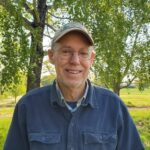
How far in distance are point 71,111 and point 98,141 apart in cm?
28

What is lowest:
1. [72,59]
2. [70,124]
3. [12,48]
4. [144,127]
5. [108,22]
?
[144,127]

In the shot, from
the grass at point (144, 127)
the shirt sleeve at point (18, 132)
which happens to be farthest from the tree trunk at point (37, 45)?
the shirt sleeve at point (18, 132)

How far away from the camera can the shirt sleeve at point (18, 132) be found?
328 cm

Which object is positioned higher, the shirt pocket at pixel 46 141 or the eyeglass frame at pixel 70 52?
the eyeglass frame at pixel 70 52

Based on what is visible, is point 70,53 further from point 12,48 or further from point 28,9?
point 28,9

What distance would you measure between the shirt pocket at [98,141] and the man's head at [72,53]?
1.19 ft

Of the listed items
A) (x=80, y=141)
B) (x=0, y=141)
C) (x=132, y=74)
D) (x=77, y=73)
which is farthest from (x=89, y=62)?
(x=132, y=74)

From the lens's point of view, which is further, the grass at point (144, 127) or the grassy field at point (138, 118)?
the grassy field at point (138, 118)

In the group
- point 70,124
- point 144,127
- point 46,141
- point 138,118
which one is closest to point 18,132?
point 46,141

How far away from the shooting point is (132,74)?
→ 20.0m

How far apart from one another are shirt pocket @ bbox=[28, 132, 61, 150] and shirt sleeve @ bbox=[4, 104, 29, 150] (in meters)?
0.16

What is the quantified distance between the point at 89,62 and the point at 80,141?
56cm

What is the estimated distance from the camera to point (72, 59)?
3.11m

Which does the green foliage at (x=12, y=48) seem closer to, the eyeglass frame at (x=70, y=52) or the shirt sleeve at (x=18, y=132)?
the shirt sleeve at (x=18, y=132)
